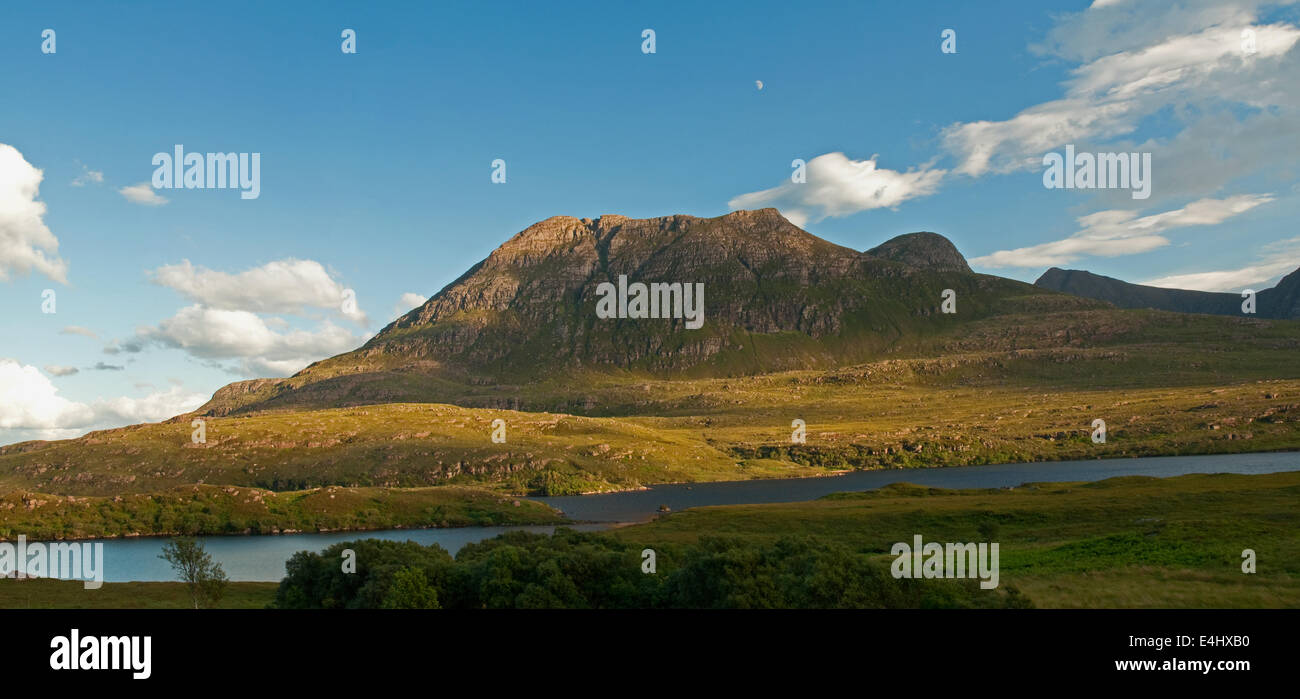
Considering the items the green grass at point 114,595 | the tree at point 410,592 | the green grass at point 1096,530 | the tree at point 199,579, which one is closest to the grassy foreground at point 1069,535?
the green grass at point 1096,530

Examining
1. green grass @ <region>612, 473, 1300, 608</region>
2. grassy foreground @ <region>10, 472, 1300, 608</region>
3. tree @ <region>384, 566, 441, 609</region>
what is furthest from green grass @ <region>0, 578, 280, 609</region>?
green grass @ <region>612, 473, 1300, 608</region>

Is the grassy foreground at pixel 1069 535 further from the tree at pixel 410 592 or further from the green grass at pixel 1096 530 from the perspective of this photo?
the tree at pixel 410 592

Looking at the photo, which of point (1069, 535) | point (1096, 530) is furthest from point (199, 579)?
point (1096, 530)

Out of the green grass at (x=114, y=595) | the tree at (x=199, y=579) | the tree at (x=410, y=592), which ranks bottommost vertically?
the green grass at (x=114, y=595)

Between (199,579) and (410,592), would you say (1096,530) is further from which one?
(199,579)
